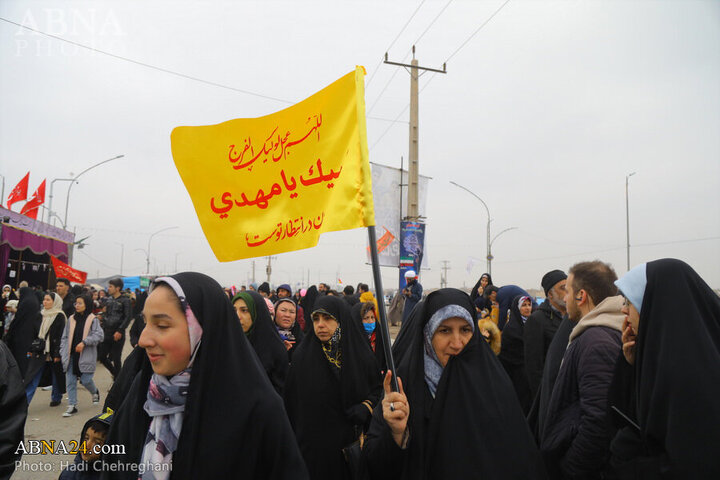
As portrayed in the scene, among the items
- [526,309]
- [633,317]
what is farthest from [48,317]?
[633,317]

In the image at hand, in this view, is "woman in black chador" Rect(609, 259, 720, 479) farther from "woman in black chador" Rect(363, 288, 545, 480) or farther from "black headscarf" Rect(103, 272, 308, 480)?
"black headscarf" Rect(103, 272, 308, 480)

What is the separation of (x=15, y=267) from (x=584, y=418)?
815 inches

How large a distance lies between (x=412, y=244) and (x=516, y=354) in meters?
6.75

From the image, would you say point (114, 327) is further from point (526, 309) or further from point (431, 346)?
point (431, 346)

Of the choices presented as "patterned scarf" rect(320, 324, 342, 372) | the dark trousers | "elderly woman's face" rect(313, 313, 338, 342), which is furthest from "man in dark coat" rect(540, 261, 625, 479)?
the dark trousers

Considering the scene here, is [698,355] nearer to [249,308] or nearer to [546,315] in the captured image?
[546,315]

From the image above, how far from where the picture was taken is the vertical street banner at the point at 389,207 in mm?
12133

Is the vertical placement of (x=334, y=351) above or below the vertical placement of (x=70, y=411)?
above

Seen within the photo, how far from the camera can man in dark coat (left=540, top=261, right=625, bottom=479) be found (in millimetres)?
2092

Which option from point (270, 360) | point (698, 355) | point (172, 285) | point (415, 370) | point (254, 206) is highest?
point (254, 206)

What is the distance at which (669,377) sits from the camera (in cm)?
163

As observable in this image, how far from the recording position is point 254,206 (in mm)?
2068

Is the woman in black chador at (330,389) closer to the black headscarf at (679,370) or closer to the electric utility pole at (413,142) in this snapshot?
the black headscarf at (679,370)

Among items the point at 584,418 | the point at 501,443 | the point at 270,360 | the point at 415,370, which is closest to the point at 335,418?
the point at 270,360
